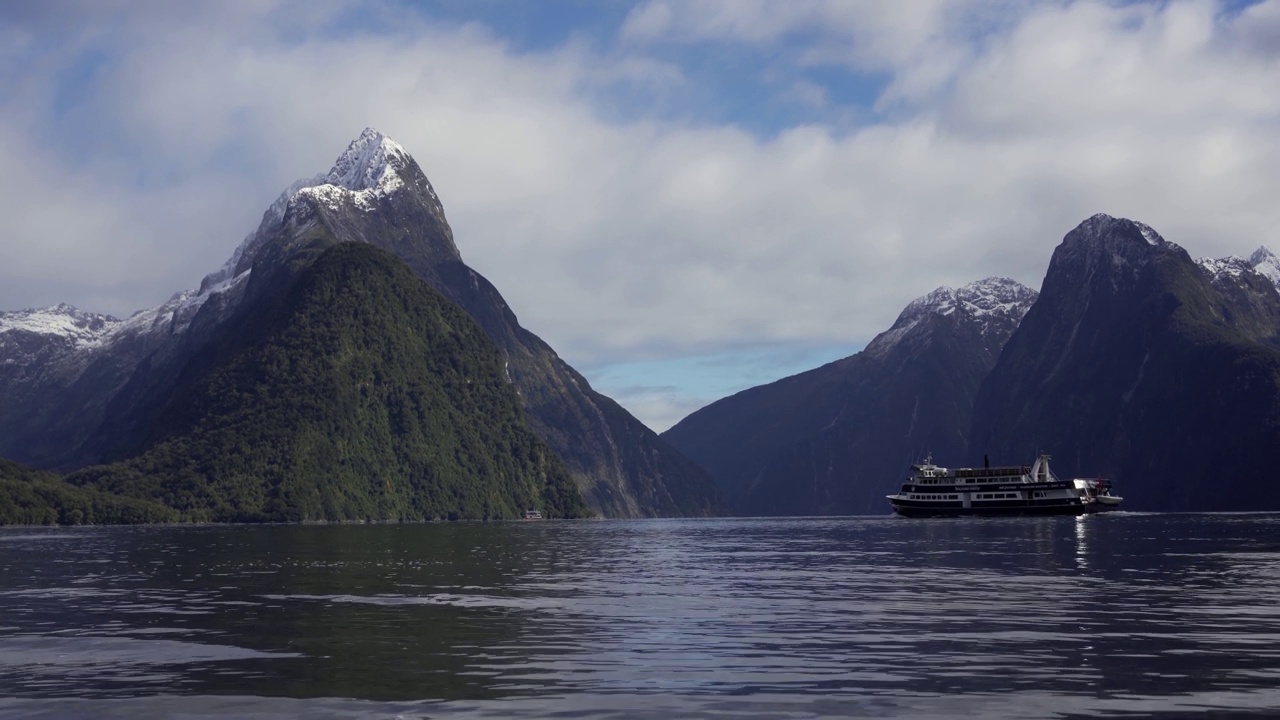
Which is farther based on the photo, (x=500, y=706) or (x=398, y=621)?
(x=398, y=621)

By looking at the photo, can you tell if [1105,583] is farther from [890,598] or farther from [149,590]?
[149,590]

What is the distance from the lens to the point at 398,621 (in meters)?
59.7

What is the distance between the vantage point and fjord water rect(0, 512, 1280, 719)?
123 feet

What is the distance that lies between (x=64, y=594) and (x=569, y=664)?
45.5m

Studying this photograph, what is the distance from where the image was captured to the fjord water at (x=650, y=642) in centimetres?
3738

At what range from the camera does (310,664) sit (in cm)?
4531

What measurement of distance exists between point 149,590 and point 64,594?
524cm

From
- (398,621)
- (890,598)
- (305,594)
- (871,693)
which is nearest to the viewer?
(871,693)

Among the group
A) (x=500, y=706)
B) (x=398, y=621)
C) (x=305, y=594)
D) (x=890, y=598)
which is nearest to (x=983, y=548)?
(x=890, y=598)

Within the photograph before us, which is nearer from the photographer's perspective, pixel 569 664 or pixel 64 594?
pixel 569 664

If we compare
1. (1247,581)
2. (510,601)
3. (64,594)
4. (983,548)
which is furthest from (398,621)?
(983,548)

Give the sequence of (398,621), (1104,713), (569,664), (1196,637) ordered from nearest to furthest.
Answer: (1104,713)
(569,664)
(1196,637)
(398,621)

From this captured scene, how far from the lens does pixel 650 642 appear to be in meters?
51.4

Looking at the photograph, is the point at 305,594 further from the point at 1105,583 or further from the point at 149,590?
the point at 1105,583
